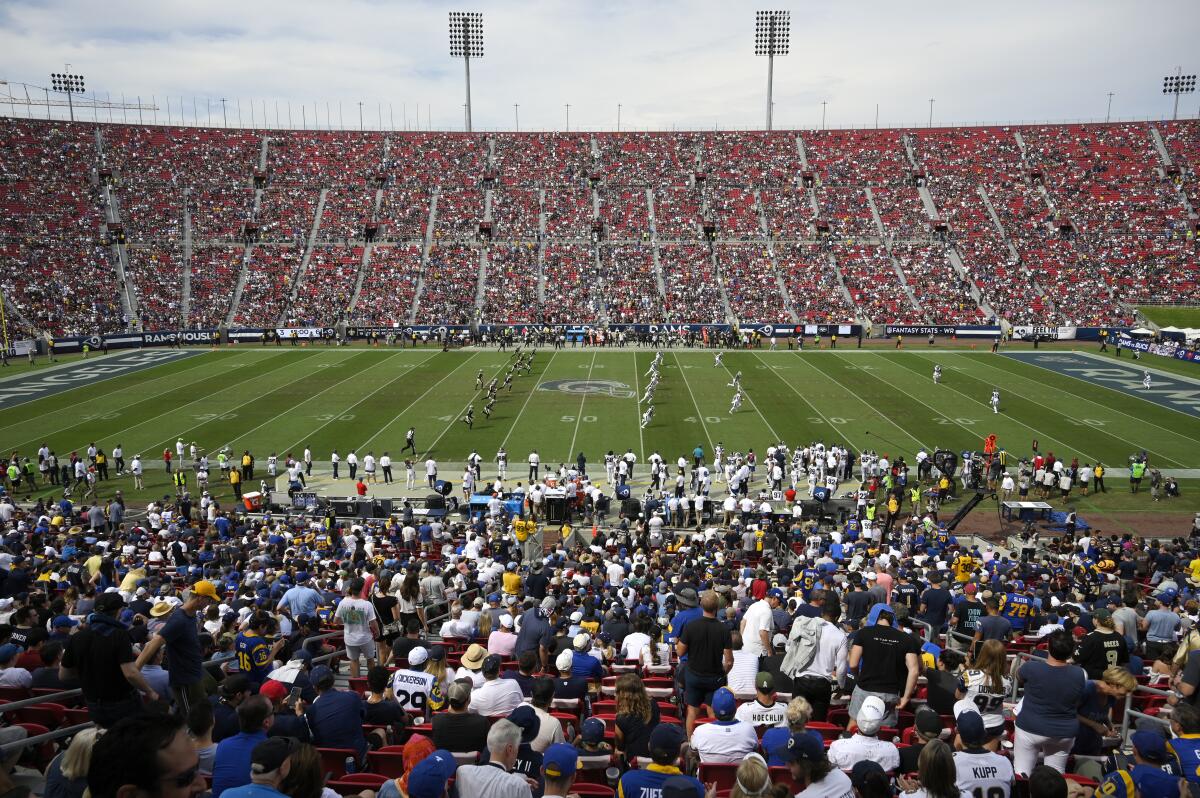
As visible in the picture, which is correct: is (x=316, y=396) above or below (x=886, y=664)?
below

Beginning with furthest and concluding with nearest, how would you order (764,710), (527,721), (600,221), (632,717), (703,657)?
(600,221), (703,657), (764,710), (632,717), (527,721)

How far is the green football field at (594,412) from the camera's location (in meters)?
28.8

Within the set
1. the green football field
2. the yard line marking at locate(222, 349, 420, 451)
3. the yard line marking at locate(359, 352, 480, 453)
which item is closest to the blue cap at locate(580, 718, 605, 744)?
the green football field

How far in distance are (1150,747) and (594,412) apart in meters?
29.2

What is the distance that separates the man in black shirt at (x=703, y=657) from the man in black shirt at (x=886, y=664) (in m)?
1.17

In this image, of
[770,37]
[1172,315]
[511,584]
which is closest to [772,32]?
[770,37]

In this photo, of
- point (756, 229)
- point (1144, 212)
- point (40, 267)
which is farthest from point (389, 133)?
point (1144, 212)

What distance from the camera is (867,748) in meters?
5.50

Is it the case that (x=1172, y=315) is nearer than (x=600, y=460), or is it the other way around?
(x=600, y=460)

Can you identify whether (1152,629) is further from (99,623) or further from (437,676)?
(99,623)

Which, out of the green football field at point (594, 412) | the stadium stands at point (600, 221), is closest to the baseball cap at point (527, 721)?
the green football field at point (594, 412)

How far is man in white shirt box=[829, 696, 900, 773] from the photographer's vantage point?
17.9 ft

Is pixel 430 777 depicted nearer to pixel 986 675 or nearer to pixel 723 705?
pixel 723 705

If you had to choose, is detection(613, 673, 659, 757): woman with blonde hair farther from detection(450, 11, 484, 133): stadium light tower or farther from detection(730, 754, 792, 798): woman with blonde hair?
detection(450, 11, 484, 133): stadium light tower
